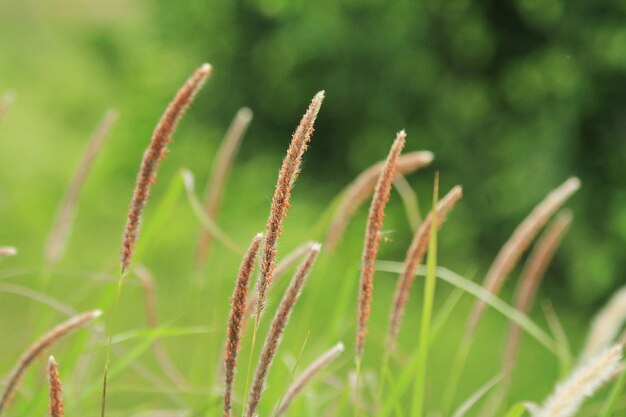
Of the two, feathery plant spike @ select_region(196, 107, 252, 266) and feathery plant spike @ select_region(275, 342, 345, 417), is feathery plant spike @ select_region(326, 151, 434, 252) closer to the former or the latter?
feathery plant spike @ select_region(196, 107, 252, 266)

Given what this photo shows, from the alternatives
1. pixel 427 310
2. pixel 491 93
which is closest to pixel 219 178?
pixel 427 310

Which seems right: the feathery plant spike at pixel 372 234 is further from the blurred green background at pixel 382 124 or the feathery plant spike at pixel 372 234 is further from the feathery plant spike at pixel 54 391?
the blurred green background at pixel 382 124

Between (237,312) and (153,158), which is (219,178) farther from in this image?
(237,312)

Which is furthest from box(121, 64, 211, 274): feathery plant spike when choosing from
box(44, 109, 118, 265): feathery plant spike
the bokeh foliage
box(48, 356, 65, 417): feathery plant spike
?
the bokeh foliage

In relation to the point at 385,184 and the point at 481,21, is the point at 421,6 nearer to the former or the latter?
the point at 481,21

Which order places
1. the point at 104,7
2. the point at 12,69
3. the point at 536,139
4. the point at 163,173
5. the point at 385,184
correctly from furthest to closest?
the point at 104,7
the point at 12,69
the point at 163,173
the point at 536,139
the point at 385,184

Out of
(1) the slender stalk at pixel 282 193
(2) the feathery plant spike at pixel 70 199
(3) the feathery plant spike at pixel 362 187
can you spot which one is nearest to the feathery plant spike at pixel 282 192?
(1) the slender stalk at pixel 282 193

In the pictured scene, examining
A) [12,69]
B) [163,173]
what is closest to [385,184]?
[163,173]
